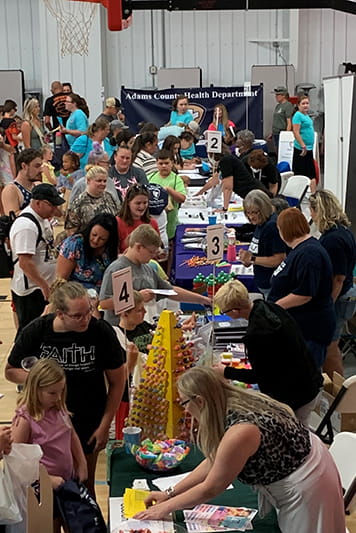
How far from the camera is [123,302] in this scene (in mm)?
3451

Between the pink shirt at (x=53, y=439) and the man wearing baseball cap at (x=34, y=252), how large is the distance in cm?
178

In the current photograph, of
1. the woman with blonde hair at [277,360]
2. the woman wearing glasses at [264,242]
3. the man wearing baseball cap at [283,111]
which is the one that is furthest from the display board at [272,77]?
the woman with blonde hair at [277,360]

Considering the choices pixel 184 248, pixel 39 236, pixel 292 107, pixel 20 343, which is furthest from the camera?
pixel 292 107

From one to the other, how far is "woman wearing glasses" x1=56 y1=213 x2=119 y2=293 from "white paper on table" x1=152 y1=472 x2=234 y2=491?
1.69 metres

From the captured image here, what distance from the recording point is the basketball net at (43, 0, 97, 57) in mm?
14641

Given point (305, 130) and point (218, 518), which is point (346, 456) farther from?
point (305, 130)

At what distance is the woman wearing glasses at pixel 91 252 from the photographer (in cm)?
439

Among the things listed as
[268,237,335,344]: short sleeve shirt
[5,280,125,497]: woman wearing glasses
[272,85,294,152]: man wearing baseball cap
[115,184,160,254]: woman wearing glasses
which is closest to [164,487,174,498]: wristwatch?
[5,280,125,497]: woman wearing glasses

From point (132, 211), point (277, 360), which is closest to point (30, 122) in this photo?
point (132, 211)

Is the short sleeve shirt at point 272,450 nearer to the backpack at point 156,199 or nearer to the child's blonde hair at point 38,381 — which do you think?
the child's blonde hair at point 38,381

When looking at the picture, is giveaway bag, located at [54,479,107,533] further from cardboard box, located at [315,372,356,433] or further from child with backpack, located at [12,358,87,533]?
cardboard box, located at [315,372,356,433]

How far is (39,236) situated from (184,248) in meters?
1.98

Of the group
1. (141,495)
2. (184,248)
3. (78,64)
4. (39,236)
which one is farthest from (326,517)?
(78,64)

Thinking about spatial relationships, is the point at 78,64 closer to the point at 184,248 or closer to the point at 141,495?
the point at 184,248
